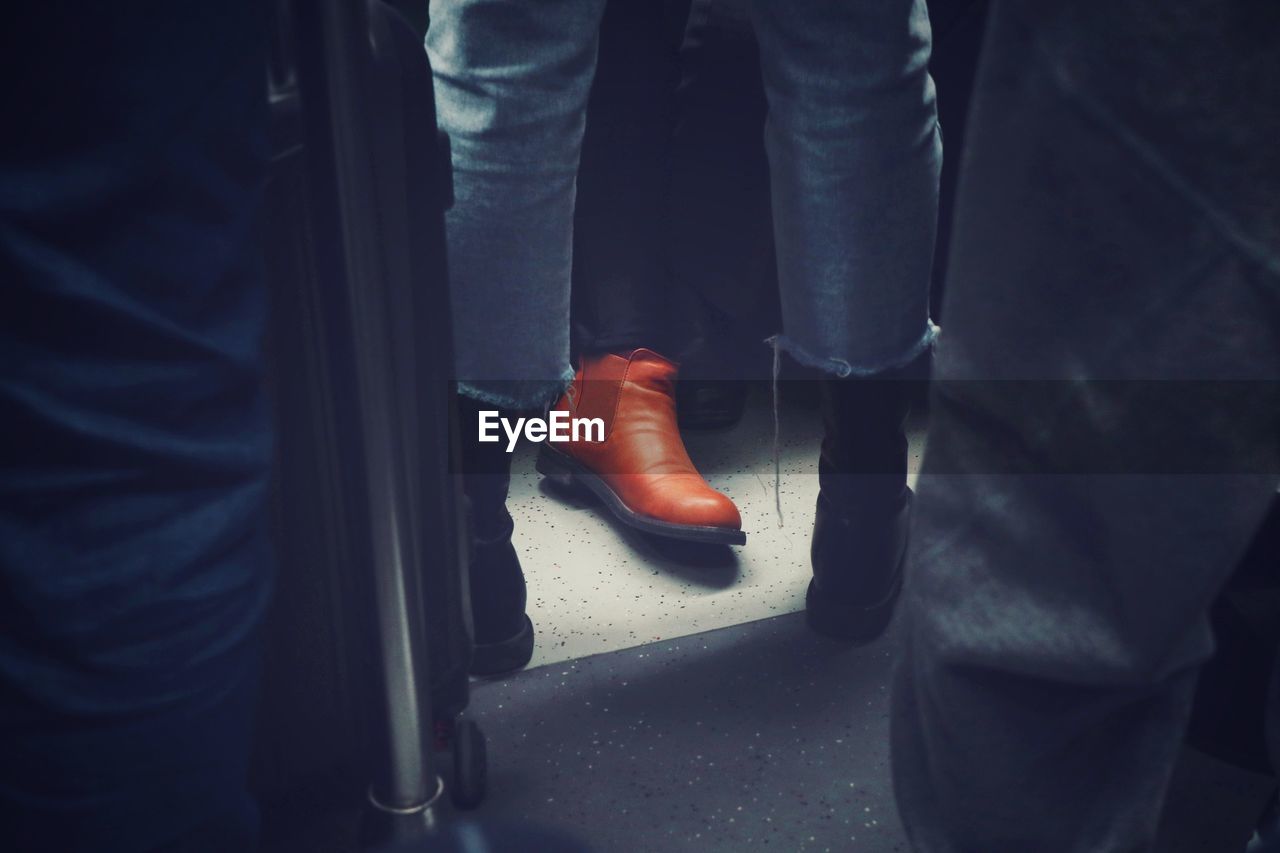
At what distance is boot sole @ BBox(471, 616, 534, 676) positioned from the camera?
89 cm

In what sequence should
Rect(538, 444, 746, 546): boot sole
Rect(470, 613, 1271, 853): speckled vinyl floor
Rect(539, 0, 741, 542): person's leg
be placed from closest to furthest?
Rect(470, 613, 1271, 853): speckled vinyl floor < Rect(538, 444, 746, 546): boot sole < Rect(539, 0, 741, 542): person's leg

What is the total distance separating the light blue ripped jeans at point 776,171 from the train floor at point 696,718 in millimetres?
269

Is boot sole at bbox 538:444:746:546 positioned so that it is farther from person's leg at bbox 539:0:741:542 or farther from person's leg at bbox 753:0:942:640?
person's leg at bbox 753:0:942:640

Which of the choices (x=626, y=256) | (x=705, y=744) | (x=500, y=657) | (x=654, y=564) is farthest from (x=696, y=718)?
(x=626, y=256)

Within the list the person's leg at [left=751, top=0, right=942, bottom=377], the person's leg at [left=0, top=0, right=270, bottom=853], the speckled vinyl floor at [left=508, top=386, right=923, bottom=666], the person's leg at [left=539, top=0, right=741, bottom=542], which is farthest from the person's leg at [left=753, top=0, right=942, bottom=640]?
the person's leg at [left=0, top=0, right=270, bottom=853]

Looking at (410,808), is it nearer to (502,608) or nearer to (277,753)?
(277,753)

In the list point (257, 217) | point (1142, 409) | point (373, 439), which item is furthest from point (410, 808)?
point (1142, 409)

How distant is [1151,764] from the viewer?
43cm

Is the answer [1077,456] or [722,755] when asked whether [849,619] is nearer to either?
[722,755]

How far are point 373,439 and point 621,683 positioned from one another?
44 cm

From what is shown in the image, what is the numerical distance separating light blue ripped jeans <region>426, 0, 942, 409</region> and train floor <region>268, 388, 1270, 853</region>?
0.27 metres

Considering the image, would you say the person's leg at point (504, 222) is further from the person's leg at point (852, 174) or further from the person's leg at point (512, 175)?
the person's leg at point (852, 174)

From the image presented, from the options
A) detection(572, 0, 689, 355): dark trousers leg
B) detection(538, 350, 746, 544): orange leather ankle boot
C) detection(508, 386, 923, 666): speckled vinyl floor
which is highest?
detection(572, 0, 689, 355): dark trousers leg

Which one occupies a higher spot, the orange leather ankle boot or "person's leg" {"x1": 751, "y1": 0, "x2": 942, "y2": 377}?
"person's leg" {"x1": 751, "y1": 0, "x2": 942, "y2": 377}
